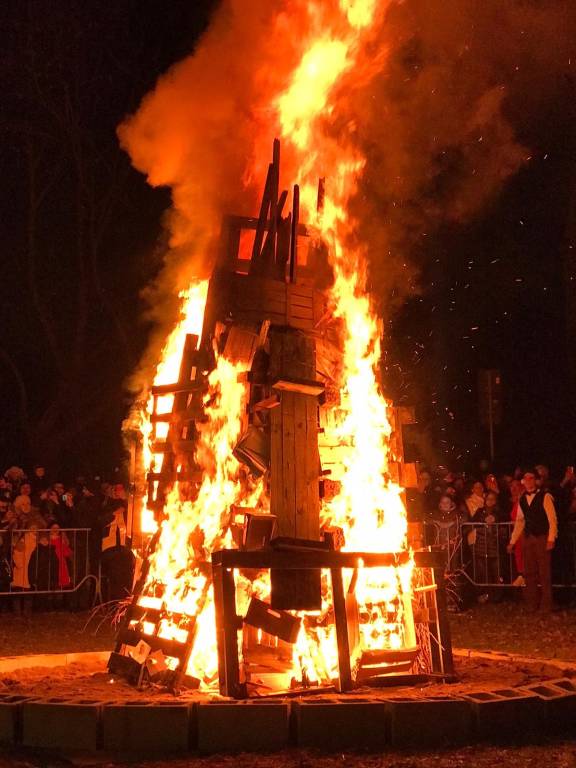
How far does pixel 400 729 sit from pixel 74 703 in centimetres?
202

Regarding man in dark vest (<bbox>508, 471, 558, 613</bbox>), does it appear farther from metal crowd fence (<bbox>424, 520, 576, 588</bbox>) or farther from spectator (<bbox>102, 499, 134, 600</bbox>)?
spectator (<bbox>102, 499, 134, 600</bbox>)

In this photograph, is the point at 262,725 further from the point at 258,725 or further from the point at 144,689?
the point at 144,689

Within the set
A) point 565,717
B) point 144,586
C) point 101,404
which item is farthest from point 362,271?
point 101,404

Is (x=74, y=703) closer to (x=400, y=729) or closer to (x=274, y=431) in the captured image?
(x=400, y=729)

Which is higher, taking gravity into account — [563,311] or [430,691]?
[563,311]

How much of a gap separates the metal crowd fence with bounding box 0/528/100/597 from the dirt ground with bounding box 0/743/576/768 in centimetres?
829

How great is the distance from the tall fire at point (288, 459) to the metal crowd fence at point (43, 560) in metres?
5.58

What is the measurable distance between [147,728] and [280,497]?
2067 millimetres

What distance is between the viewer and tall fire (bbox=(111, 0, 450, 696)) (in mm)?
6898

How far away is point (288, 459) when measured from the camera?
723 cm

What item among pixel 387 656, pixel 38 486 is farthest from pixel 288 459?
pixel 38 486

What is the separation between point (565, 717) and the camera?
6.01 meters

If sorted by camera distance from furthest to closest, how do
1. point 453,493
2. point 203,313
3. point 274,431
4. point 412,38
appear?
1. point 453,493
2. point 412,38
3. point 203,313
4. point 274,431

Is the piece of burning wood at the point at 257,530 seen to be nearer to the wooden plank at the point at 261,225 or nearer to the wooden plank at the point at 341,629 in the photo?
the wooden plank at the point at 341,629
